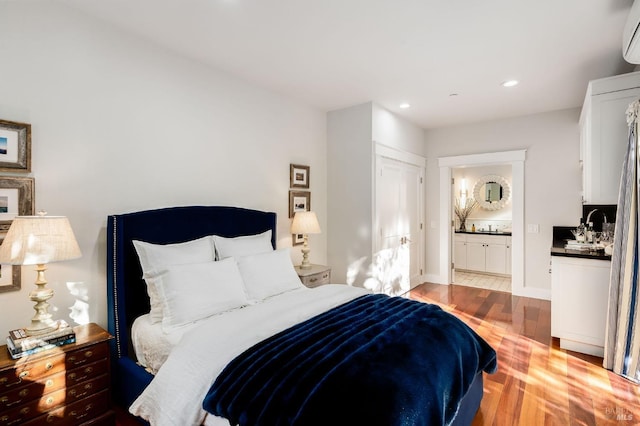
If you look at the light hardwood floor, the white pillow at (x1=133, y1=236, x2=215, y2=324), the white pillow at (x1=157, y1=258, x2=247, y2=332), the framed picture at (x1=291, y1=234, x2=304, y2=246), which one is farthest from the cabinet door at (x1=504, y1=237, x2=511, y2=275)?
the white pillow at (x1=133, y1=236, x2=215, y2=324)

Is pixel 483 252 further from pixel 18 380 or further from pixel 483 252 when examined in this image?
pixel 18 380

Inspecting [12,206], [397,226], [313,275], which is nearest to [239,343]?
[12,206]

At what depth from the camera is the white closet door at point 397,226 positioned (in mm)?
4266

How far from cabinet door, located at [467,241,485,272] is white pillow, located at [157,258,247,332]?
532cm

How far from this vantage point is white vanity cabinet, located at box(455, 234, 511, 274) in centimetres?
602

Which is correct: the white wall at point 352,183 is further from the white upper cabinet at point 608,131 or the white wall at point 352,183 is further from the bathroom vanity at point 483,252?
the bathroom vanity at point 483,252

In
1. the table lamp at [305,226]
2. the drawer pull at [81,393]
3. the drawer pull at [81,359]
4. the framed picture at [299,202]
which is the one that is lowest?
the drawer pull at [81,393]

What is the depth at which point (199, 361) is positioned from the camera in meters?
1.60

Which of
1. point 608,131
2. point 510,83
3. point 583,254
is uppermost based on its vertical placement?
point 510,83

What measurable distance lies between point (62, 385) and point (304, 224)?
7.67ft

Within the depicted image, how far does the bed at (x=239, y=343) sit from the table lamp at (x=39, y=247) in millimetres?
432

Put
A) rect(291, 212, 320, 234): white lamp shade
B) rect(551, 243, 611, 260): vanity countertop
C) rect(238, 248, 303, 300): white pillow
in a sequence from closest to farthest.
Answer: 1. rect(238, 248, 303, 300): white pillow
2. rect(551, 243, 611, 260): vanity countertop
3. rect(291, 212, 320, 234): white lamp shade

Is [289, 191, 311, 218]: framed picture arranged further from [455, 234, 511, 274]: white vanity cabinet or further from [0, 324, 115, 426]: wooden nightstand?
[455, 234, 511, 274]: white vanity cabinet

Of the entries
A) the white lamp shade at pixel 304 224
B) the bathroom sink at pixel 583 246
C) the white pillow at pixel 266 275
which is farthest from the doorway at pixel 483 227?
the white pillow at pixel 266 275
